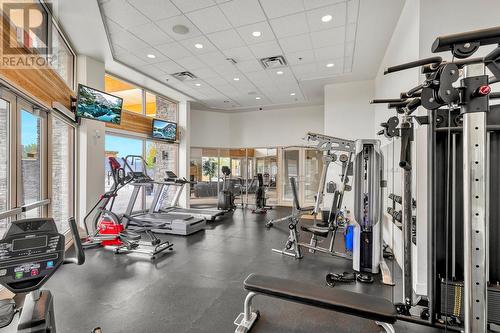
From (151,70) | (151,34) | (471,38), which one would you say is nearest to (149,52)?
(151,34)

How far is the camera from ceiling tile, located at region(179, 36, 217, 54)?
4.79 m

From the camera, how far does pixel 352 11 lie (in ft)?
12.8

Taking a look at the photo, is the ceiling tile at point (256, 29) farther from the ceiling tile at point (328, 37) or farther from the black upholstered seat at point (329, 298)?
the black upholstered seat at point (329, 298)

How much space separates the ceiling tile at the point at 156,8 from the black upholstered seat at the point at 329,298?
406 centimetres

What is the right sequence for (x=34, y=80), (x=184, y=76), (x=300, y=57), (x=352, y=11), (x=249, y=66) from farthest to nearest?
(x=184, y=76)
(x=249, y=66)
(x=300, y=57)
(x=352, y=11)
(x=34, y=80)

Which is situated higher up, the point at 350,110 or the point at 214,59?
the point at 214,59

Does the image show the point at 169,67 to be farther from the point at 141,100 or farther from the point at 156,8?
the point at 156,8

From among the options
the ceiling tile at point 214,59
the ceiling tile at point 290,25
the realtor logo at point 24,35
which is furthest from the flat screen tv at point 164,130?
the ceiling tile at point 290,25

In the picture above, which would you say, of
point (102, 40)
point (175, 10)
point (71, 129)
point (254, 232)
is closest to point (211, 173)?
point (254, 232)

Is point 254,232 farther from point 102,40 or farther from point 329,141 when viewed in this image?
point 102,40

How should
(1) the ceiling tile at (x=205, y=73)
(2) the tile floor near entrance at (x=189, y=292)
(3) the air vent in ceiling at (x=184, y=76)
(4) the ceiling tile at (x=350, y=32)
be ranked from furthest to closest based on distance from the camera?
1. (3) the air vent in ceiling at (x=184, y=76)
2. (1) the ceiling tile at (x=205, y=73)
3. (4) the ceiling tile at (x=350, y=32)
4. (2) the tile floor near entrance at (x=189, y=292)

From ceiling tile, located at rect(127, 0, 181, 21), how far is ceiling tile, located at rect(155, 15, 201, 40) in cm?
12

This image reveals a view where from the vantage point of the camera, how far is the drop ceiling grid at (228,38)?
3754mm

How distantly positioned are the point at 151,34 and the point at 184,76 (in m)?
2.21
